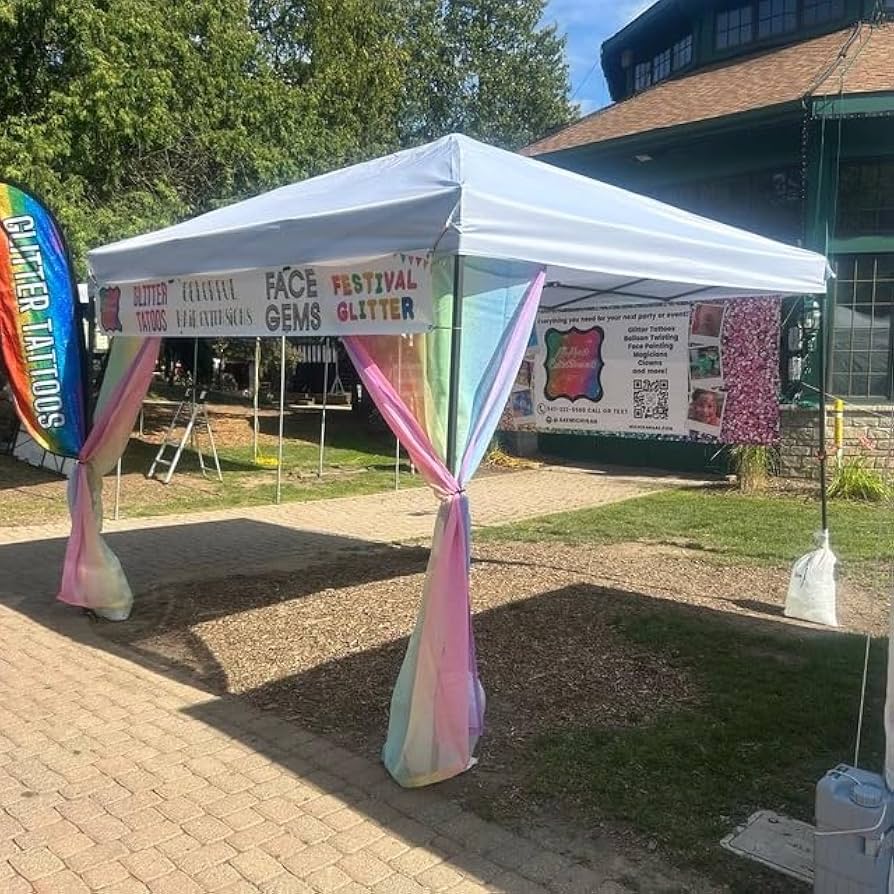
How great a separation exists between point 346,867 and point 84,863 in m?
0.93

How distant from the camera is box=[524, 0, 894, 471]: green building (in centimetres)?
1218

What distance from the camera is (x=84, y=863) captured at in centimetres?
311

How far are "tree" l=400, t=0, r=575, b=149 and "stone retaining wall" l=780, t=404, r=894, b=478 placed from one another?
2203 cm

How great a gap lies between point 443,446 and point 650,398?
11.9ft

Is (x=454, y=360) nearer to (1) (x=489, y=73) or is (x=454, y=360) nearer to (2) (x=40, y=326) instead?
(2) (x=40, y=326)

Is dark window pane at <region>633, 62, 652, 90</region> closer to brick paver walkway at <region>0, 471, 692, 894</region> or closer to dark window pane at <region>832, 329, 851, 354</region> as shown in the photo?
dark window pane at <region>832, 329, 851, 354</region>

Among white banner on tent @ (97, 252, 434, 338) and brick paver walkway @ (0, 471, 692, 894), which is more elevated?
white banner on tent @ (97, 252, 434, 338)

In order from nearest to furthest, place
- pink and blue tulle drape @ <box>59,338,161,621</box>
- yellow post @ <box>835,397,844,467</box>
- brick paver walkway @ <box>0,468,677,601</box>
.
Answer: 1. pink and blue tulle drape @ <box>59,338,161,621</box>
2. brick paver walkway @ <box>0,468,677,601</box>
3. yellow post @ <box>835,397,844,467</box>

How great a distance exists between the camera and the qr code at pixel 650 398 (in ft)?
22.9

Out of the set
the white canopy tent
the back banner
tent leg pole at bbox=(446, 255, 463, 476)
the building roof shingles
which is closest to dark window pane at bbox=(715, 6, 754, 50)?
the building roof shingles

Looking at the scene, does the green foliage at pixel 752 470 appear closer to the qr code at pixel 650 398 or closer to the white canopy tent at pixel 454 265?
the qr code at pixel 650 398

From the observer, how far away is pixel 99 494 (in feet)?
20.0

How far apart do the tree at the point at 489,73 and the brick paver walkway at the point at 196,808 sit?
96.3 ft

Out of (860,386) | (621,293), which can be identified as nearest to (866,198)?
(860,386)
